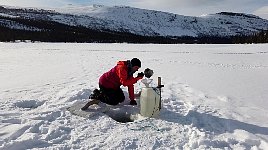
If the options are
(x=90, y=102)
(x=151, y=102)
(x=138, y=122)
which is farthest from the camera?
(x=90, y=102)

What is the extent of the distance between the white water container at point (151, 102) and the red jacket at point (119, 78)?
0.32 meters

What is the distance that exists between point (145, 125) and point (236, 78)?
6068mm

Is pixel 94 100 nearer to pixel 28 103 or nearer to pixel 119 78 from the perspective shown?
pixel 119 78

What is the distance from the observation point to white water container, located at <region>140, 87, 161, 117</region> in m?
5.44

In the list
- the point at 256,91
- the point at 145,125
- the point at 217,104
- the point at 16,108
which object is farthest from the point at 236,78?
the point at 16,108

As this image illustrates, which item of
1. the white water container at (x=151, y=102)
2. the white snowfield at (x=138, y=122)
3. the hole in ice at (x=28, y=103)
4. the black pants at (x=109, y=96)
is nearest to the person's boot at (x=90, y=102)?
the black pants at (x=109, y=96)

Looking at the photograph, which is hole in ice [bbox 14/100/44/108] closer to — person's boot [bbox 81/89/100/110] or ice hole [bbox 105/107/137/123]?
person's boot [bbox 81/89/100/110]

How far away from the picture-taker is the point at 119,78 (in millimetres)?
5852

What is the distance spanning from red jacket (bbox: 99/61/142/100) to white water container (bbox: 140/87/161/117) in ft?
1.04

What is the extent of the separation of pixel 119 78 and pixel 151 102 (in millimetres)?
777

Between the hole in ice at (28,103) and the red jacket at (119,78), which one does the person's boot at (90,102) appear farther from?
the hole in ice at (28,103)

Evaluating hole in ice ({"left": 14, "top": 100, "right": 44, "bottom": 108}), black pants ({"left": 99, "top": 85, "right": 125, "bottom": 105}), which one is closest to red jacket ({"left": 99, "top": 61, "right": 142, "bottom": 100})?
black pants ({"left": 99, "top": 85, "right": 125, "bottom": 105})

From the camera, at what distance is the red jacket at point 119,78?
18.3ft

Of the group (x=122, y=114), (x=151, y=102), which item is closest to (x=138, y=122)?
(x=151, y=102)
